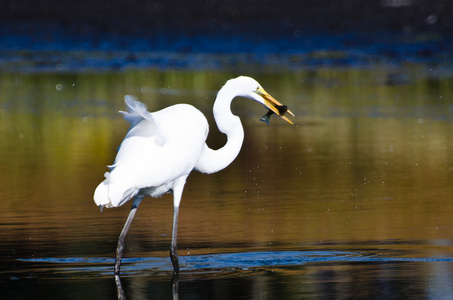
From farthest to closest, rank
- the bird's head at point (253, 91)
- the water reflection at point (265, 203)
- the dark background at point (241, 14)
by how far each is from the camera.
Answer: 1. the dark background at point (241, 14)
2. the bird's head at point (253, 91)
3. the water reflection at point (265, 203)

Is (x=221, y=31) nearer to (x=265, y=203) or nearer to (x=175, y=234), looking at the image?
(x=265, y=203)

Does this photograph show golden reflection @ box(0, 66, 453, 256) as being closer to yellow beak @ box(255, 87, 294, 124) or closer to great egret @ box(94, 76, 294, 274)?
great egret @ box(94, 76, 294, 274)

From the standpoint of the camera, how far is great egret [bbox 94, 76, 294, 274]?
7711 mm

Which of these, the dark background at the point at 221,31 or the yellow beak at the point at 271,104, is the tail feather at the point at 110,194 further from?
the dark background at the point at 221,31

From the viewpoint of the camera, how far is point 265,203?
1014 centimetres

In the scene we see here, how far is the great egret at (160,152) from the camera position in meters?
7.71

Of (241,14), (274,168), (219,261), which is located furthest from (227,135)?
(241,14)

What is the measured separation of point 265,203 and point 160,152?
7.65 feet

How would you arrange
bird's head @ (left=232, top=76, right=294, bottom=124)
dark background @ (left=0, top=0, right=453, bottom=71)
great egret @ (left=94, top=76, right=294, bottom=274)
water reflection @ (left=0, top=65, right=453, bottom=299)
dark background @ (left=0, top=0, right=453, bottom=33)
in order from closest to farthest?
1. water reflection @ (left=0, top=65, right=453, bottom=299)
2. great egret @ (left=94, top=76, right=294, bottom=274)
3. bird's head @ (left=232, top=76, right=294, bottom=124)
4. dark background @ (left=0, top=0, right=453, bottom=71)
5. dark background @ (left=0, top=0, right=453, bottom=33)

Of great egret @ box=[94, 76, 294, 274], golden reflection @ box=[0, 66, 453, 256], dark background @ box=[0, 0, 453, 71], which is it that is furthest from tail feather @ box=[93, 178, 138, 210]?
dark background @ box=[0, 0, 453, 71]

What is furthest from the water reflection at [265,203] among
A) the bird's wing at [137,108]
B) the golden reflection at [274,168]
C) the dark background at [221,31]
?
the dark background at [221,31]

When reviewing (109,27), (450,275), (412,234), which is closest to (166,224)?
(412,234)

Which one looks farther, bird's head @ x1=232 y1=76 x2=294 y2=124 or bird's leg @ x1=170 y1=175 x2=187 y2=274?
bird's head @ x1=232 y1=76 x2=294 y2=124

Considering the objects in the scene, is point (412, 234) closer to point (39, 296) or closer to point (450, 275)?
point (450, 275)
